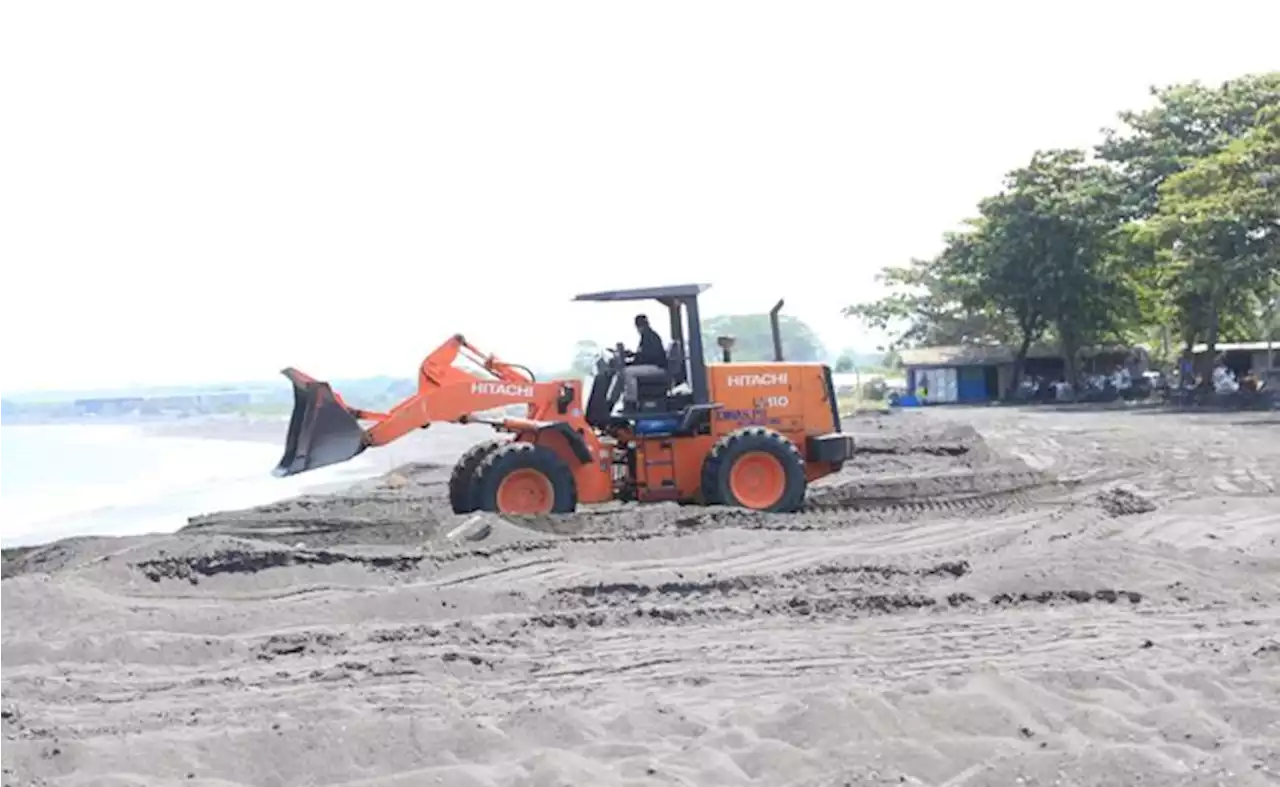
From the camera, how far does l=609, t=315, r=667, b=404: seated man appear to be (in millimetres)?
15242

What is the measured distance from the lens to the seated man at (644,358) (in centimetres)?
1524

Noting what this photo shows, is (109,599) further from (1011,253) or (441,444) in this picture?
(1011,253)

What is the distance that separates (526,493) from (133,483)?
24.3 m

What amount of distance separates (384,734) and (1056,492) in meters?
12.1

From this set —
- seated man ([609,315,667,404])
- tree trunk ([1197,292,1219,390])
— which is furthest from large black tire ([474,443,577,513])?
tree trunk ([1197,292,1219,390])

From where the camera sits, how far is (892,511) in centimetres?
1541

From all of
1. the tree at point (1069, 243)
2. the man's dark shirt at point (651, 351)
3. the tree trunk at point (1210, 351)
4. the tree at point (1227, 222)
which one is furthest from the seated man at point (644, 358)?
the tree at point (1069, 243)

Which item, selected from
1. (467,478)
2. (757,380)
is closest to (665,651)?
(467,478)

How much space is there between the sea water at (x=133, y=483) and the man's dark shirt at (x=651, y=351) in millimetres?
7059

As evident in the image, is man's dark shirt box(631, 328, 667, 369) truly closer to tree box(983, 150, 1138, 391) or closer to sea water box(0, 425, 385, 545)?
sea water box(0, 425, 385, 545)

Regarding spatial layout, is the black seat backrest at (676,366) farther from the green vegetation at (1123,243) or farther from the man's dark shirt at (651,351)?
the green vegetation at (1123,243)

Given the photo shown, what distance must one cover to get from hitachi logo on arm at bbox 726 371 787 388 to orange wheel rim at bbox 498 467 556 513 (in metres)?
2.29

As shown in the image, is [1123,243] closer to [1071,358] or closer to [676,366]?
[1071,358]

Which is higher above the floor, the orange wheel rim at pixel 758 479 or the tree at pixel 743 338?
the tree at pixel 743 338
